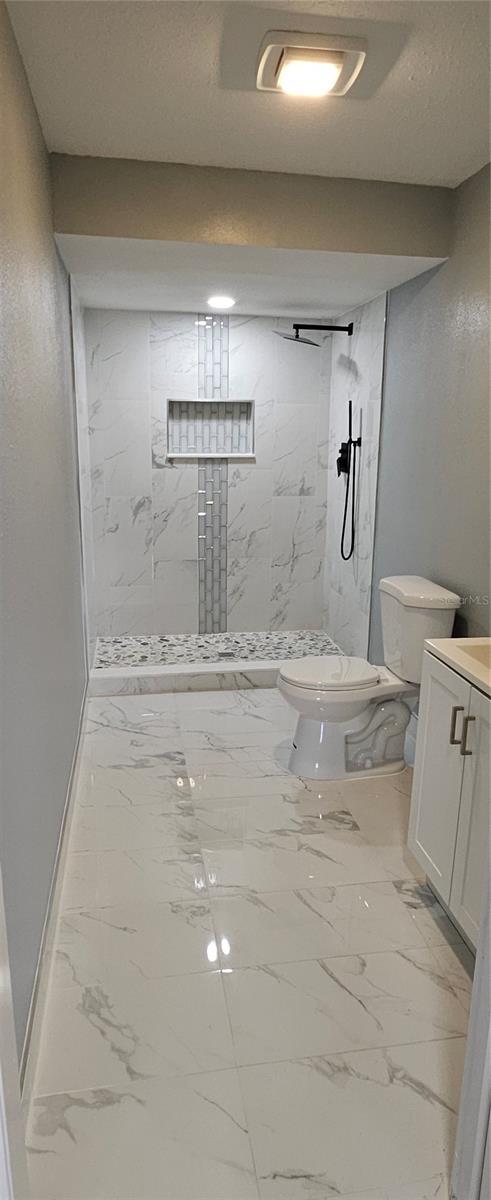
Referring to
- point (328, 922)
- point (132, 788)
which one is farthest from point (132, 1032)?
point (132, 788)

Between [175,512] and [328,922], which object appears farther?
[175,512]

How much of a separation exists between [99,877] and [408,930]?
97cm

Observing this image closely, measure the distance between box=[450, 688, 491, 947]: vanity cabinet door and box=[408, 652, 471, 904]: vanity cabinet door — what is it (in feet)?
0.12

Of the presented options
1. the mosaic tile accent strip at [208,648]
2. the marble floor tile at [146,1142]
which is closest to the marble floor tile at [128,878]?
the marble floor tile at [146,1142]

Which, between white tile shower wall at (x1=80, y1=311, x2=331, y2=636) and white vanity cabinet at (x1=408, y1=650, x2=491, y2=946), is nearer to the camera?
white vanity cabinet at (x1=408, y1=650, x2=491, y2=946)

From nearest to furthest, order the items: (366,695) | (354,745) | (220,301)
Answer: (366,695), (354,745), (220,301)

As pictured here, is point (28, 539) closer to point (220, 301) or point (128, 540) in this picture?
point (220, 301)

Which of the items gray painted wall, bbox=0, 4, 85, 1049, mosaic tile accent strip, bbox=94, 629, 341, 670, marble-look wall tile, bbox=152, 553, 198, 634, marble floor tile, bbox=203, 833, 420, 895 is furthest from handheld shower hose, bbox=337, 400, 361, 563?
marble floor tile, bbox=203, 833, 420, 895

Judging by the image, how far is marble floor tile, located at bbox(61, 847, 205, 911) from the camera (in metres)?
2.23

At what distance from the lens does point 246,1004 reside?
1828 mm

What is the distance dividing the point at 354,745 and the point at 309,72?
2.31 m

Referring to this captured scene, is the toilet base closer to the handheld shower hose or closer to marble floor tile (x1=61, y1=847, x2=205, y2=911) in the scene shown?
marble floor tile (x1=61, y1=847, x2=205, y2=911)

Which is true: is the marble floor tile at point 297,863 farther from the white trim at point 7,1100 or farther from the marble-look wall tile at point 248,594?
the marble-look wall tile at point 248,594

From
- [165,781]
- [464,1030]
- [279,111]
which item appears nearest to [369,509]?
[165,781]
